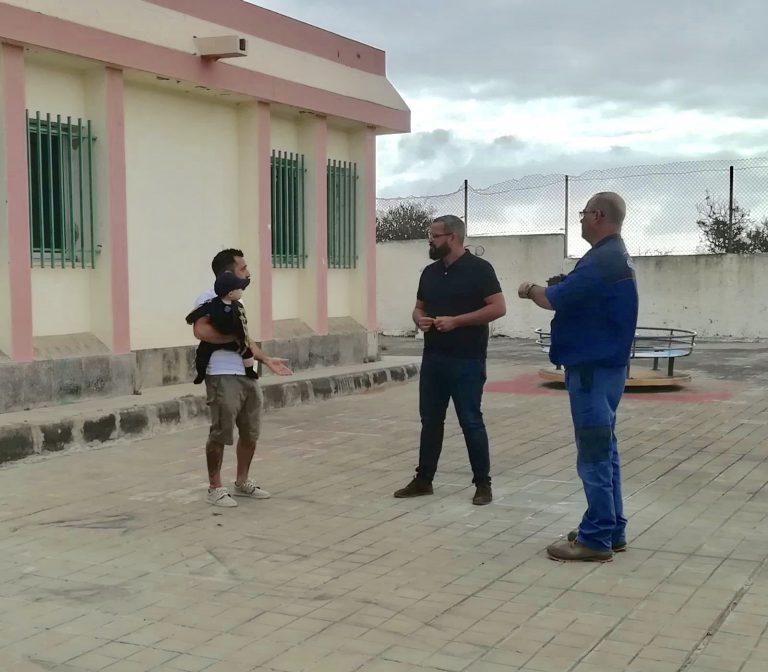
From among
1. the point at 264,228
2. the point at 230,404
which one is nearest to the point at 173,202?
the point at 264,228

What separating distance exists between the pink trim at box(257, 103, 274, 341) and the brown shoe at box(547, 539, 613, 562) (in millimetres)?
7569

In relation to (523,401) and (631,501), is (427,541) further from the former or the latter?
(523,401)

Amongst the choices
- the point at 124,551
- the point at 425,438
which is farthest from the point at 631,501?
the point at 124,551

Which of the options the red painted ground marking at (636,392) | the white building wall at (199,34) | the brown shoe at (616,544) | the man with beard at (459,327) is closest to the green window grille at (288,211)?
the white building wall at (199,34)

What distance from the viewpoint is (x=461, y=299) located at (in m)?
6.41

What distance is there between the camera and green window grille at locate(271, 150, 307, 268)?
12930 millimetres

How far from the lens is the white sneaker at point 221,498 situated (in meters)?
6.50

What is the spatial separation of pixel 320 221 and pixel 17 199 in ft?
17.0

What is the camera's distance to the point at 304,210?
13.4m

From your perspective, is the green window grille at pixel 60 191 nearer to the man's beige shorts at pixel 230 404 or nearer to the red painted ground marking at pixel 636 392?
the man's beige shorts at pixel 230 404

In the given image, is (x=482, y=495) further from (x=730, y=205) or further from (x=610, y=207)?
(x=730, y=205)

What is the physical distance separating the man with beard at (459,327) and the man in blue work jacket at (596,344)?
1.16 meters

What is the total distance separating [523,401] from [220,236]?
169 inches

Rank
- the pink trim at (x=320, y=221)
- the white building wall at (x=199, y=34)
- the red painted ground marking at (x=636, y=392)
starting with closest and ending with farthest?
the white building wall at (x=199, y=34) → the red painted ground marking at (x=636, y=392) → the pink trim at (x=320, y=221)
